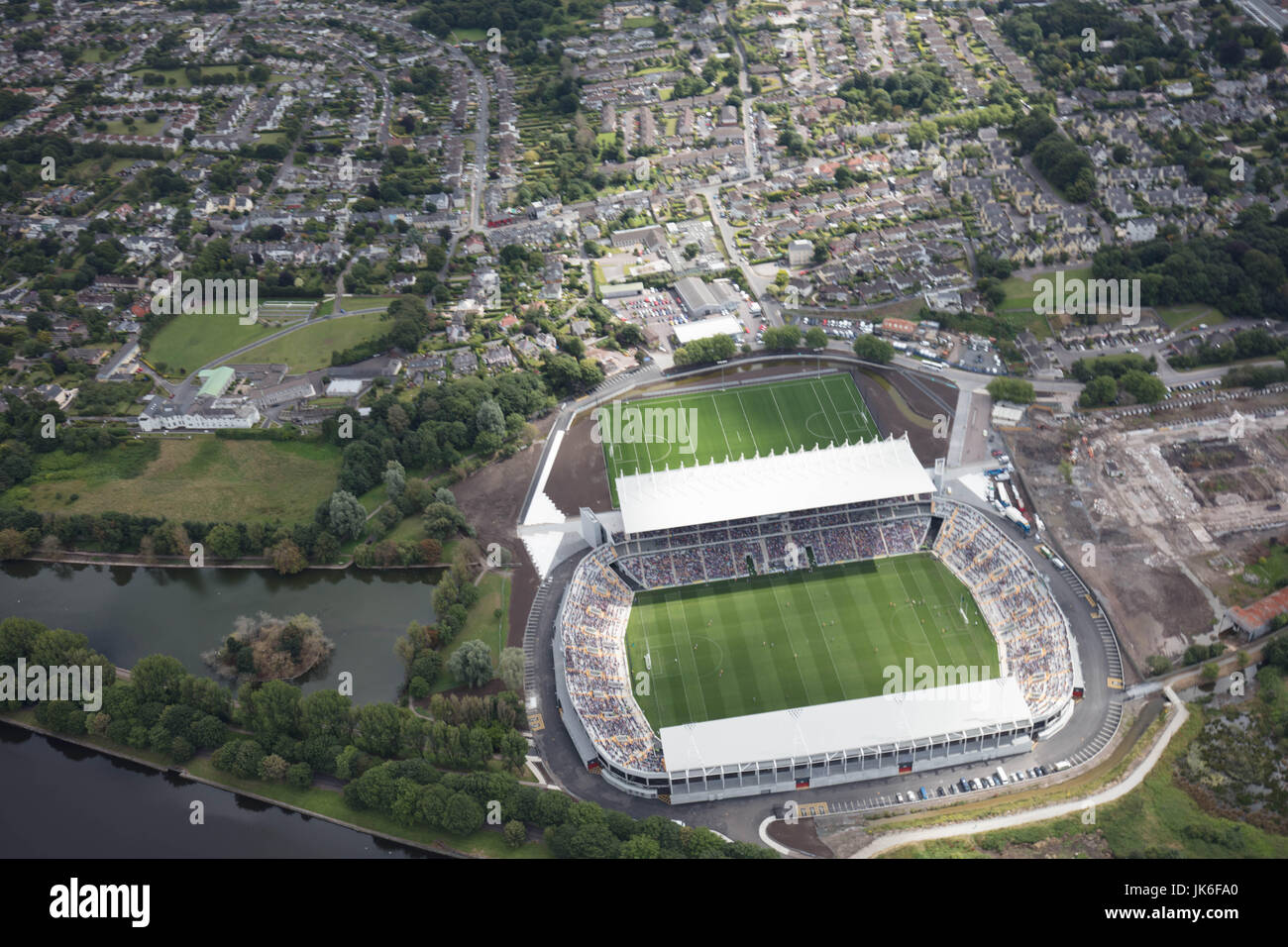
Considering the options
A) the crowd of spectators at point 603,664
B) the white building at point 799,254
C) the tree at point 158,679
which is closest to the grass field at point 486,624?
the crowd of spectators at point 603,664

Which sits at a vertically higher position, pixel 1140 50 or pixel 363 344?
pixel 1140 50

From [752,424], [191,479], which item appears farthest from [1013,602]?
[191,479]

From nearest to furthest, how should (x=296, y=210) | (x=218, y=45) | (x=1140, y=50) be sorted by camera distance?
(x=296, y=210) → (x=1140, y=50) → (x=218, y=45)

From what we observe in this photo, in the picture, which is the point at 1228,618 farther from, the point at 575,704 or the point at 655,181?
the point at 655,181

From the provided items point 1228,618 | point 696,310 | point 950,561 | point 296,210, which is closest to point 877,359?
point 696,310

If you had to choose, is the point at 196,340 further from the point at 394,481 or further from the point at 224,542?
the point at 394,481

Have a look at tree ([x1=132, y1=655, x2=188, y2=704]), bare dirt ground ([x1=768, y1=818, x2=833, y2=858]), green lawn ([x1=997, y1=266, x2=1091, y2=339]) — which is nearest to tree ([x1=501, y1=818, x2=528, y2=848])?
bare dirt ground ([x1=768, y1=818, x2=833, y2=858])

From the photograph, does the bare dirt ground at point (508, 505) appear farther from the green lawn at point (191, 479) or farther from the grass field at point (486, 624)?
the green lawn at point (191, 479)
